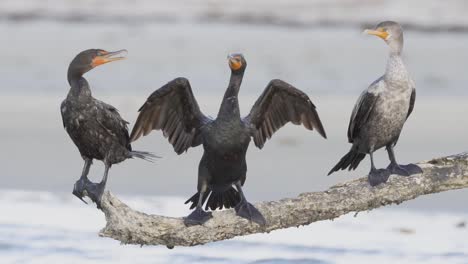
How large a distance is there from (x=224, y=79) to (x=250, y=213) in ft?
30.6

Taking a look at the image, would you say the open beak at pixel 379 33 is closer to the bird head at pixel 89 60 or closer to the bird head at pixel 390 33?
the bird head at pixel 390 33

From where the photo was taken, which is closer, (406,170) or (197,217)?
→ (197,217)

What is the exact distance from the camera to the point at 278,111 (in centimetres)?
893

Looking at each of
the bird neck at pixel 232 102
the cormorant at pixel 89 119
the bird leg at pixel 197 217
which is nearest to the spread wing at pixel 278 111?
the bird neck at pixel 232 102

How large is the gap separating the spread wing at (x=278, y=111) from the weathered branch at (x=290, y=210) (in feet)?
1.55

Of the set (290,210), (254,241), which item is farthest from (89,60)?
(254,241)

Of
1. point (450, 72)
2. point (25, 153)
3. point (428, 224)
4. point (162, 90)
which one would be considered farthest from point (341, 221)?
point (450, 72)

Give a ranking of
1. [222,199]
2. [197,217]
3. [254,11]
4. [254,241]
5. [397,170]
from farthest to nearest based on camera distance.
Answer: [254,11], [254,241], [222,199], [397,170], [197,217]

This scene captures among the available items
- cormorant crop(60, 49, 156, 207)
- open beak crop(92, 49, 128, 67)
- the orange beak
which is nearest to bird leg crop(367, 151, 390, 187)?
the orange beak

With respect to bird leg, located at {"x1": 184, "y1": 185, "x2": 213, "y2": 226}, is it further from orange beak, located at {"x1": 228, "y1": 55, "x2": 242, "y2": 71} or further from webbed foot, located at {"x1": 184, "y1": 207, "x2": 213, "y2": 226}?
orange beak, located at {"x1": 228, "y1": 55, "x2": 242, "y2": 71}

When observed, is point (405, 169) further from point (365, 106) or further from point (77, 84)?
point (77, 84)

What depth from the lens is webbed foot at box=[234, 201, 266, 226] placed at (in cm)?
841

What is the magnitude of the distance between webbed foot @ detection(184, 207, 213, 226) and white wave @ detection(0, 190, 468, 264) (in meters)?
1.30

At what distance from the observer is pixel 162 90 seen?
8578 mm
